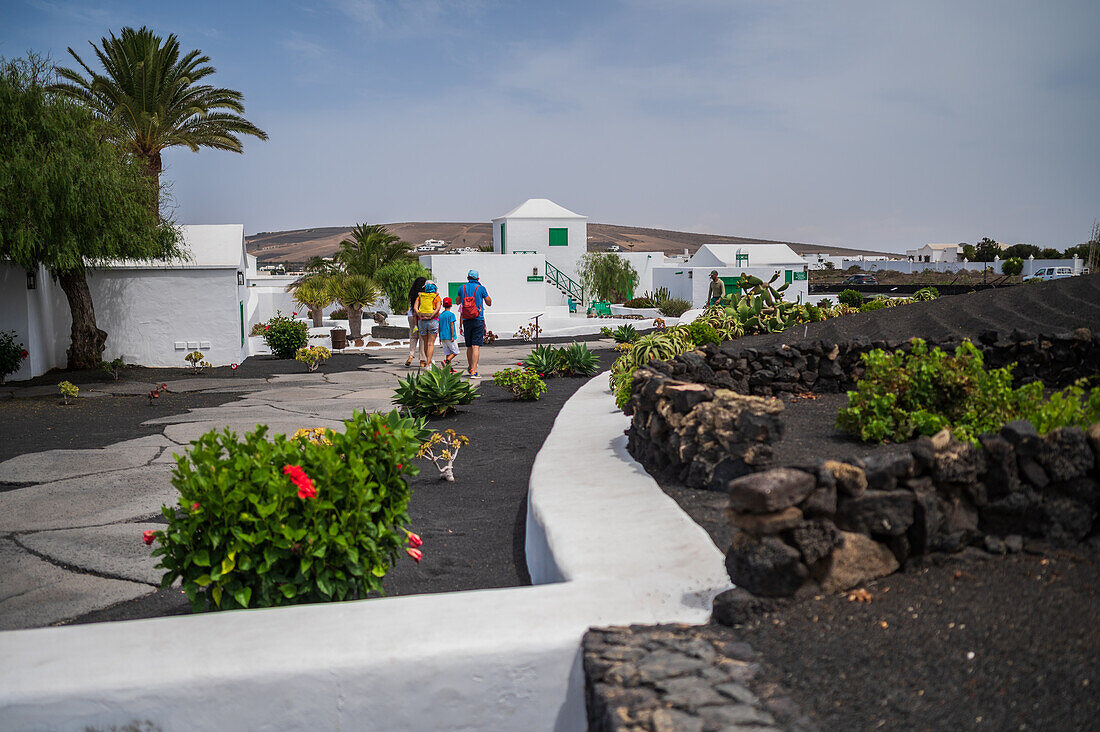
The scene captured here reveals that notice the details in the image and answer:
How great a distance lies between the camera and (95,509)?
629 centimetres

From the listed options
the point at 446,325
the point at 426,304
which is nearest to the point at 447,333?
the point at 446,325

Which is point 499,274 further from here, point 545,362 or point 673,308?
point 545,362

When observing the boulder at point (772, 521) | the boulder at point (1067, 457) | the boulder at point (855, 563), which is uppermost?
the boulder at point (1067, 457)

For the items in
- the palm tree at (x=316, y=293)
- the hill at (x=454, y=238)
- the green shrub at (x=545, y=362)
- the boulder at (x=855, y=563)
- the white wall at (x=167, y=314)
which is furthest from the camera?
the hill at (x=454, y=238)

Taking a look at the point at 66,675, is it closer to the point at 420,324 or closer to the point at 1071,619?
the point at 1071,619

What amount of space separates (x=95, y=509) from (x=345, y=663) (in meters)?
4.47

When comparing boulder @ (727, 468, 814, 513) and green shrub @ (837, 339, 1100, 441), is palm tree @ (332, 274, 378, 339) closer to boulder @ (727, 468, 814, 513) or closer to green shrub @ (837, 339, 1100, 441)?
green shrub @ (837, 339, 1100, 441)

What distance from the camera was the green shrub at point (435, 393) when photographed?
953 cm

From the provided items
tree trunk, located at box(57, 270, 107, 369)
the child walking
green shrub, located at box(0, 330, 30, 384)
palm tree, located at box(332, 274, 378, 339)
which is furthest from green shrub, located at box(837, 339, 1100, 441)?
palm tree, located at box(332, 274, 378, 339)

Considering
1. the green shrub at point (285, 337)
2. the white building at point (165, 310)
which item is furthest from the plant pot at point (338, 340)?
the white building at point (165, 310)

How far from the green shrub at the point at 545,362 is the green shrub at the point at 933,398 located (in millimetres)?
7357

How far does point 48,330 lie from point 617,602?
54.6 feet

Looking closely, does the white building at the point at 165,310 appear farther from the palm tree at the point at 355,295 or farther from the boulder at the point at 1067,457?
the boulder at the point at 1067,457

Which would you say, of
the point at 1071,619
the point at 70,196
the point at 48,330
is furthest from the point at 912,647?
the point at 48,330
